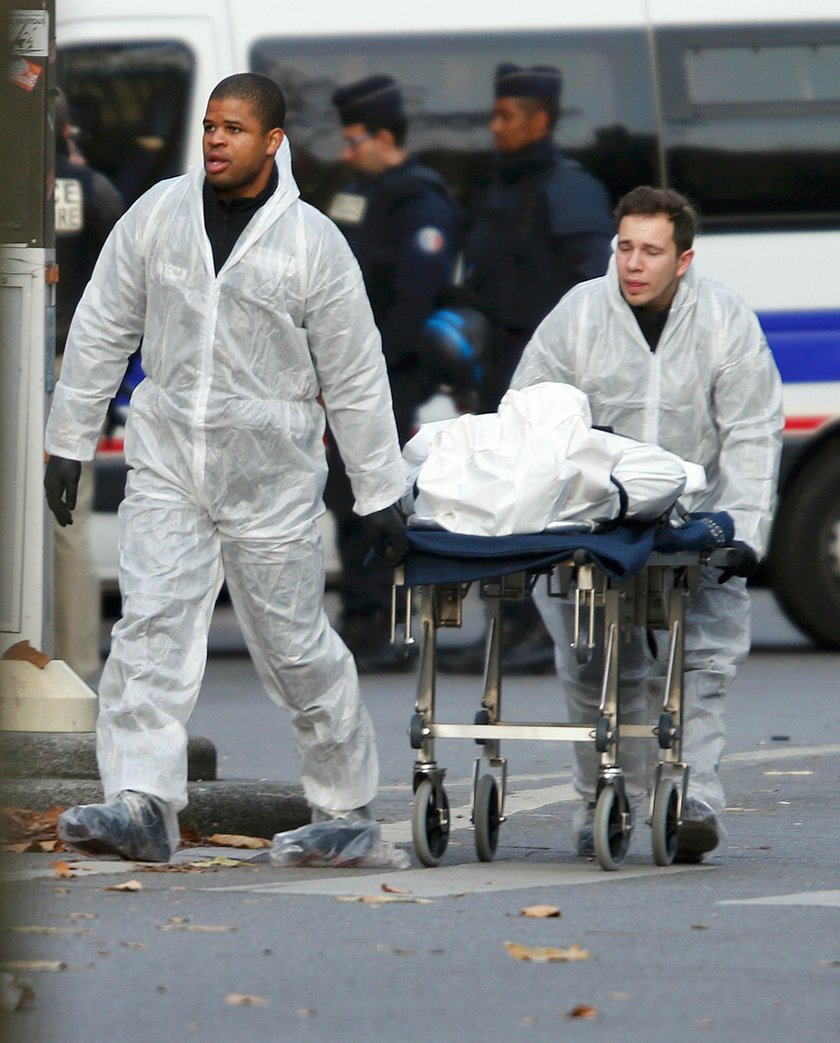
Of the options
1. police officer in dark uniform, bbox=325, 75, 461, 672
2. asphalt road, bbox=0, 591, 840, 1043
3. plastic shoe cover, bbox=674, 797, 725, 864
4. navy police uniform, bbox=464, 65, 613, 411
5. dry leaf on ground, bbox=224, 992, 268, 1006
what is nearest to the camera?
asphalt road, bbox=0, 591, 840, 1043

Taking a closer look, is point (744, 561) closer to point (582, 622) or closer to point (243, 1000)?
point (582, 622)

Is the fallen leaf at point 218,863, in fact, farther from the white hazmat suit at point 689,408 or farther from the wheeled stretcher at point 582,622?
the white hazmat suit at point 689,408

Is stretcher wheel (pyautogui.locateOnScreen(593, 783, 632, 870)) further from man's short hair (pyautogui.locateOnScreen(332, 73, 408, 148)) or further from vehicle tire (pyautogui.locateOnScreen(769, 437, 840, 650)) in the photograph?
man's short hair (pyautogui.locateOnScreen(332, 73, 408, 148))

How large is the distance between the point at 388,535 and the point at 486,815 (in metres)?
0.75

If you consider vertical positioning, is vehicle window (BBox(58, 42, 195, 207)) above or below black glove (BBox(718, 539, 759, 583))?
above

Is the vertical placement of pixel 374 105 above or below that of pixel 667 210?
above

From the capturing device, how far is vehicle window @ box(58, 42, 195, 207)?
450 inches

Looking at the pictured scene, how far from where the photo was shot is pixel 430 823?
5.80 m

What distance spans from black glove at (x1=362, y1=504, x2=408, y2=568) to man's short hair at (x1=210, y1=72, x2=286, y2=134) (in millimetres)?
957

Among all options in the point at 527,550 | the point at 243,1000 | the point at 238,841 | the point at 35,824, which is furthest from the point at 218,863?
the point at 243,1000

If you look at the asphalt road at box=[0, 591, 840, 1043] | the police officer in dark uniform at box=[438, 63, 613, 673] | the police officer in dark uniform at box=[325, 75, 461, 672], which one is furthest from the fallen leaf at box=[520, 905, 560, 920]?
the police officer in dark uniform at box=[325, 75, 461, 672]

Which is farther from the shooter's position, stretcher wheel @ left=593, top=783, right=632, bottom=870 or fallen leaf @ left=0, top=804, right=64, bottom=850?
fallen leaf @ left=0, top=804, right=64, bottom=850

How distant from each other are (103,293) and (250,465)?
56 cm

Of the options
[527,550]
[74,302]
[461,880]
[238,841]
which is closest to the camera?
[527,550]
